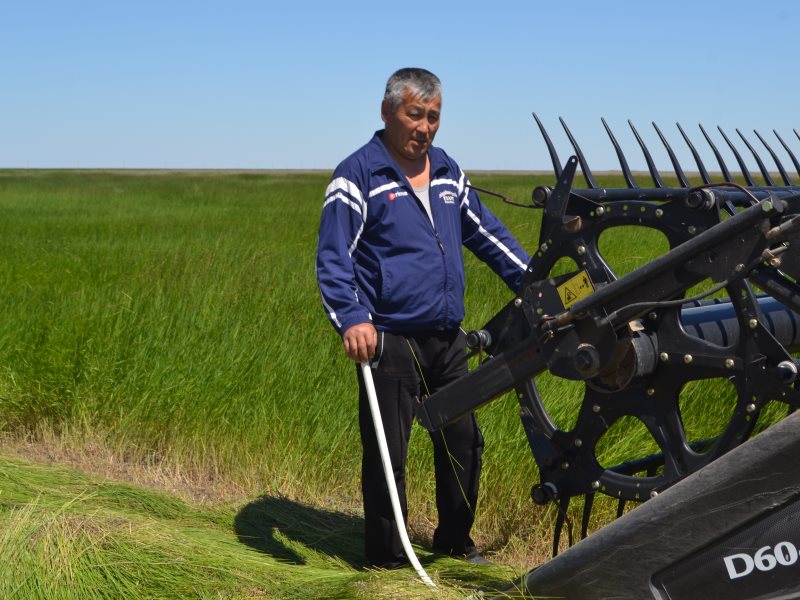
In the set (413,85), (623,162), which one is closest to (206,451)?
(413,85)

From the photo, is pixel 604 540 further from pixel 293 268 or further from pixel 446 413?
pixel 293 268

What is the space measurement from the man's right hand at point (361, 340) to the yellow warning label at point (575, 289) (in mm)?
842

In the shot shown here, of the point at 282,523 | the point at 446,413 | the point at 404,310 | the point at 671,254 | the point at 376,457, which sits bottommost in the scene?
the point at 282,523

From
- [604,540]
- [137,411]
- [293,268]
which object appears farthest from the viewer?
[293,268]

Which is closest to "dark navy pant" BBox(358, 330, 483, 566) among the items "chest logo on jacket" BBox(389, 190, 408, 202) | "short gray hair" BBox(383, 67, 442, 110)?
"chest logo on jacket" BBox(389, 190, 408, 202)

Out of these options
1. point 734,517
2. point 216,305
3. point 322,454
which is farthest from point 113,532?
point 216,305

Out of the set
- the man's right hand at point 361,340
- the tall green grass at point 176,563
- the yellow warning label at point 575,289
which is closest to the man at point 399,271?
the man's right hand at point 361,340

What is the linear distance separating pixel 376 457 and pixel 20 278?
6.92 meters

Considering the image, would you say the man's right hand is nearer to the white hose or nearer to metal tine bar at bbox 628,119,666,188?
the white hose

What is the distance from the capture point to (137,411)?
222 inches

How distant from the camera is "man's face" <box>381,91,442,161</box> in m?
3.63

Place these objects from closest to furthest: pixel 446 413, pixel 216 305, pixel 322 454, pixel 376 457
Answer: pixel 446 413 → pixel 376 457 → pixel 322 454 → pixel 216 305

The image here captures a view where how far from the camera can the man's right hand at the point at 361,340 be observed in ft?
11.7

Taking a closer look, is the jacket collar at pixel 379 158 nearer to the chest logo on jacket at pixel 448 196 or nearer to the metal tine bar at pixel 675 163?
the chest logo on jacket at pixel 448 196
